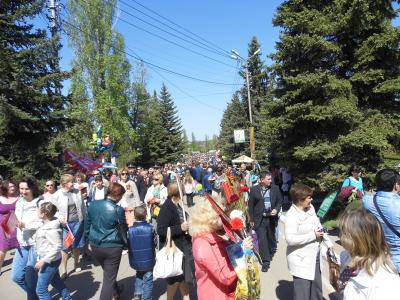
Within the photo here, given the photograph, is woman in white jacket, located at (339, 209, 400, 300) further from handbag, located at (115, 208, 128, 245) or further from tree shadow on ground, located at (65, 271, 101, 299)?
tree shadow on ground, located at (65, 271, 101, 299)

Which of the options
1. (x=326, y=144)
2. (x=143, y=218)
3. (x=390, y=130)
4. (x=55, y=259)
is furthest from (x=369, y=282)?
(x=390, y=130)

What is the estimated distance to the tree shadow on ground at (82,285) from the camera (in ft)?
21.3

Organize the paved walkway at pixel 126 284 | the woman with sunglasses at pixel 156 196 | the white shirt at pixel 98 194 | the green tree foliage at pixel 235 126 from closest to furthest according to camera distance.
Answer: the paved walkway at pixel 126 284
the woman with sunglasses at pixel 156 196
the white shirt at pixel 98 194
the green tree foliage at pixel 235 126

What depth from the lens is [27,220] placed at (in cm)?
589

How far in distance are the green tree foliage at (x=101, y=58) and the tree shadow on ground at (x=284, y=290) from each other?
3112 cm

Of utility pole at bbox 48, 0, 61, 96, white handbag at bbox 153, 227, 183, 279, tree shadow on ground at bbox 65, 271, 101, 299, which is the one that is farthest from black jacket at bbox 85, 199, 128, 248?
utility pole at bbox 48, 0, 61, 96

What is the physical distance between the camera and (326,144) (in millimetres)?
11922

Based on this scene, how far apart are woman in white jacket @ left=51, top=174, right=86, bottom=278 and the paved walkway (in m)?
0.36

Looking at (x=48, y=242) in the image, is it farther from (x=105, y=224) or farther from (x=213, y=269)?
(x=213, y=269)

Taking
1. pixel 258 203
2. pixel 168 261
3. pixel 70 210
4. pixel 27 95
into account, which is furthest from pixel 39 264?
pixel 27 95

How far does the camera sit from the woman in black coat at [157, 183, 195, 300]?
17.4 ft

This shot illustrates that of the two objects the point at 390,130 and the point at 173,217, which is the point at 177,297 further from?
the point at 390,130

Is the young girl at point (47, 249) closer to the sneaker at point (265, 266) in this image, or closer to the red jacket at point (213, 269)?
the red jacket at point (213, 269)

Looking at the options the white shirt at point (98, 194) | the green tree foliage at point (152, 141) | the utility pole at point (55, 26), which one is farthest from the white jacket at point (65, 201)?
the green tree foliage at point (152, 141)
